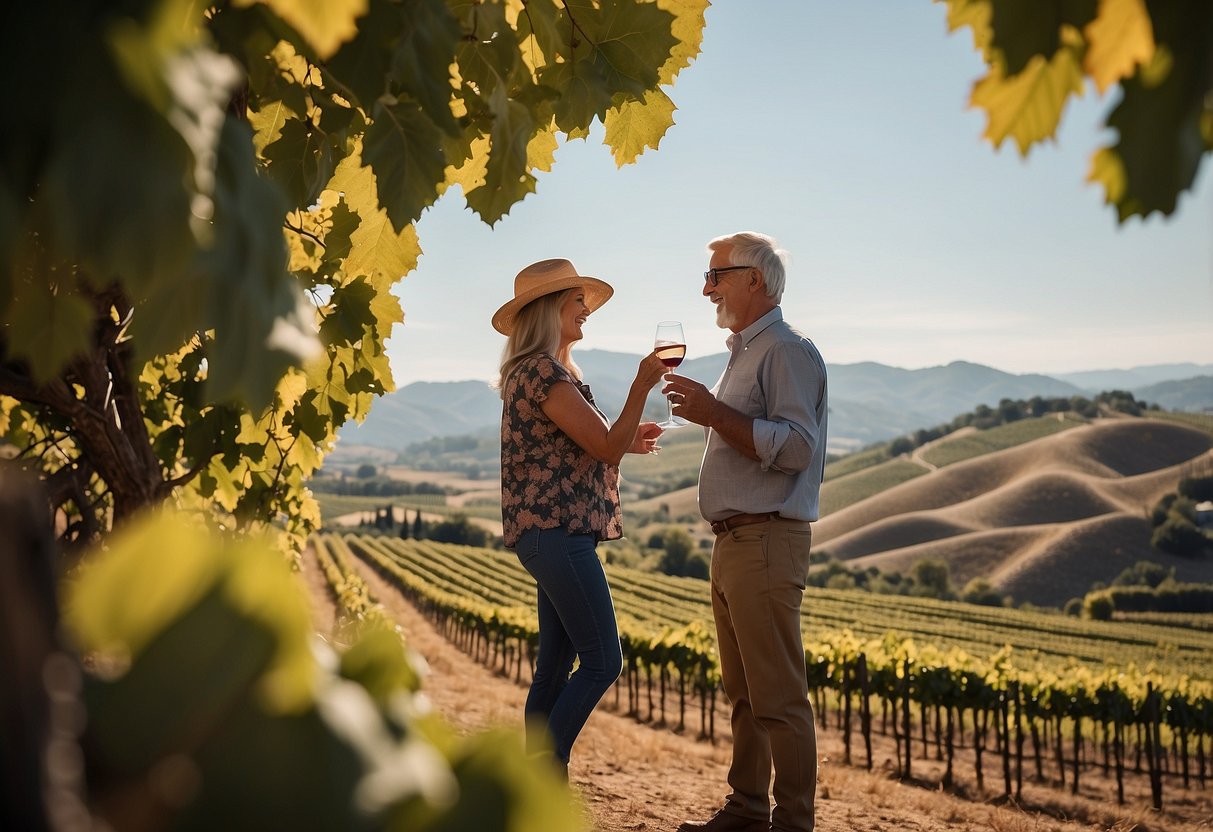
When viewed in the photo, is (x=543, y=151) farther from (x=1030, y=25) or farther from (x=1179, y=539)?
(x=1179, y=539)

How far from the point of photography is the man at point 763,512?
357 centimetres

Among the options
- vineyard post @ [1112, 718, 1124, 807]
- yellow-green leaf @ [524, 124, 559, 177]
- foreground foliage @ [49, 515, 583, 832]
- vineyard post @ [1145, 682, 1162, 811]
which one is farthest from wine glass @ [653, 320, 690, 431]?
vineyard post @ [1112, 718, 1124, 807]

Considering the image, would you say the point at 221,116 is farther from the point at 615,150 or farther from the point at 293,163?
the point at 615,150

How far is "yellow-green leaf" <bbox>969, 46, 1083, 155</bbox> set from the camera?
0.93 m

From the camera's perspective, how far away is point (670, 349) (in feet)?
12.1

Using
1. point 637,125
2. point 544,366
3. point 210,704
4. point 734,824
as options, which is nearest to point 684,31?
point 637,125

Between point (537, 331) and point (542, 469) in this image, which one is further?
point (537, 331)

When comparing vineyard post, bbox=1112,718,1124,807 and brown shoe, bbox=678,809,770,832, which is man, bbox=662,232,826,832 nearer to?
brown shoe, bbox=678,809,770,832

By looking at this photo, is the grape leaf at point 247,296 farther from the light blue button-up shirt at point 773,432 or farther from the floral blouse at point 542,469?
the light blue button-up shirt at point 773,432

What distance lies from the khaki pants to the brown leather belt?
3cm

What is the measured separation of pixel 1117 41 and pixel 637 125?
1.68m

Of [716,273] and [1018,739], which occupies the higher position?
[716,273]

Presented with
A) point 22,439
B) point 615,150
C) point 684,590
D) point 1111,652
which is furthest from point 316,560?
point 615,150

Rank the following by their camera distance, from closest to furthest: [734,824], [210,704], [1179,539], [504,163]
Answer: [210,704], [504,163], [734,824], [1179,539]
